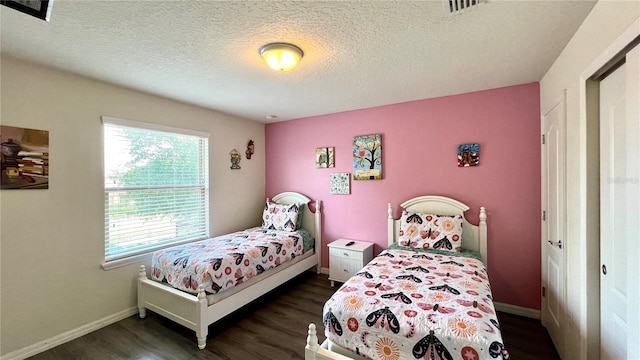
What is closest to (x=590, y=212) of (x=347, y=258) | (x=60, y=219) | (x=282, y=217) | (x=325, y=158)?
(x=347, y=258)

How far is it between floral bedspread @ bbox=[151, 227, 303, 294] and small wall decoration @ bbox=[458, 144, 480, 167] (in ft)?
7.69

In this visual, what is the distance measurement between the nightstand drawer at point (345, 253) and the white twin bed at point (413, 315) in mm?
734

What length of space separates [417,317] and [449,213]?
1781 mm

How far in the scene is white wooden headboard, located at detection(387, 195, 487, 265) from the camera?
273 cm

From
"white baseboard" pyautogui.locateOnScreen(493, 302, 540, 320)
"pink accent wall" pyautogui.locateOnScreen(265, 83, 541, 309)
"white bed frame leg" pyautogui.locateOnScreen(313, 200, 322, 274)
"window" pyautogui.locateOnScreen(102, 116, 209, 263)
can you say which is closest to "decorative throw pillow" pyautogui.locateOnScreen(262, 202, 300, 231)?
"white bed frame leg" pyautogui.locateOnScreen(313, 200, 322, 274)

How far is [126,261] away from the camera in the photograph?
2.65m

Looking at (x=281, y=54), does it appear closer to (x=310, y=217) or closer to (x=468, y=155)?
(x=468, y=155)

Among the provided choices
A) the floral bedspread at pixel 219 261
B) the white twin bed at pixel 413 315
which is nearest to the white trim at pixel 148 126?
the floral bedspread at pixel 219 261

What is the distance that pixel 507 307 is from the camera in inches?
105

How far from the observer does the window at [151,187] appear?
2.61 m

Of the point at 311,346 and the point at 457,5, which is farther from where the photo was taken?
the point at 311,346

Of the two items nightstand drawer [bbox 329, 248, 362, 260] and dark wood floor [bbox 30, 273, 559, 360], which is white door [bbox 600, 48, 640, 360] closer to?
dark wood floor [bbox 30, 273, 559, 360]

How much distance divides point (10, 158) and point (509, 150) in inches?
179

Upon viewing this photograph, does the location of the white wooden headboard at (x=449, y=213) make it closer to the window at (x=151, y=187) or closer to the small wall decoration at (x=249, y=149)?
the small wall decoration at (x=249, y=149)
